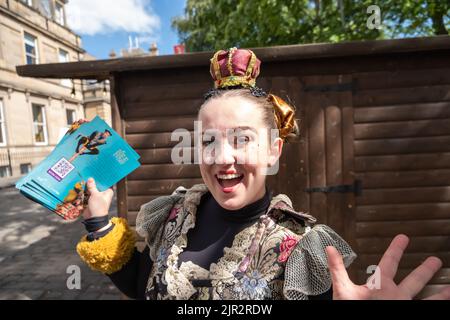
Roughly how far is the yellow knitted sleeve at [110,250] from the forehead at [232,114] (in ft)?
2.05

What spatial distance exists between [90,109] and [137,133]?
2329cm

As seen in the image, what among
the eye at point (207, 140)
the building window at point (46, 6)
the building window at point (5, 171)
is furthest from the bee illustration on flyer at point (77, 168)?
the building window at point (5, 171)

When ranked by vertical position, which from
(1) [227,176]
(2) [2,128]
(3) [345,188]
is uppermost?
(2) [2,128]

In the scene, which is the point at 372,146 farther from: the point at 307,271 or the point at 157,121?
the point at 307,271

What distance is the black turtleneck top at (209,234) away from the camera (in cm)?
115

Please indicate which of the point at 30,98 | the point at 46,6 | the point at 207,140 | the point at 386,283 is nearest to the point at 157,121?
the point at 207,140

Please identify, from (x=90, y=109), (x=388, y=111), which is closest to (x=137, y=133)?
(x=388, y=111)

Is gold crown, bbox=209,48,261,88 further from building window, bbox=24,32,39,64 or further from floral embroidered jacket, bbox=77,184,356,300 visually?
building window, bbox=24,32,39,64

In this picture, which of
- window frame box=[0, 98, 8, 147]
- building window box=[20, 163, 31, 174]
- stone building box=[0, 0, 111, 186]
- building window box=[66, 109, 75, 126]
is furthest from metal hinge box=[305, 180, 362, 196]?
building window box=[66, 109, 75, 126]

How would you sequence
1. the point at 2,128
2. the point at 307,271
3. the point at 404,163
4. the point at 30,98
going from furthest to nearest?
the point at 30,98
the point at 2,128
the point at 404,163
the point at 307,271

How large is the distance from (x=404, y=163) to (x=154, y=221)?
2.95m

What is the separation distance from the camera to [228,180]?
109cm

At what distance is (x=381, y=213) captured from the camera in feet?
10.6
